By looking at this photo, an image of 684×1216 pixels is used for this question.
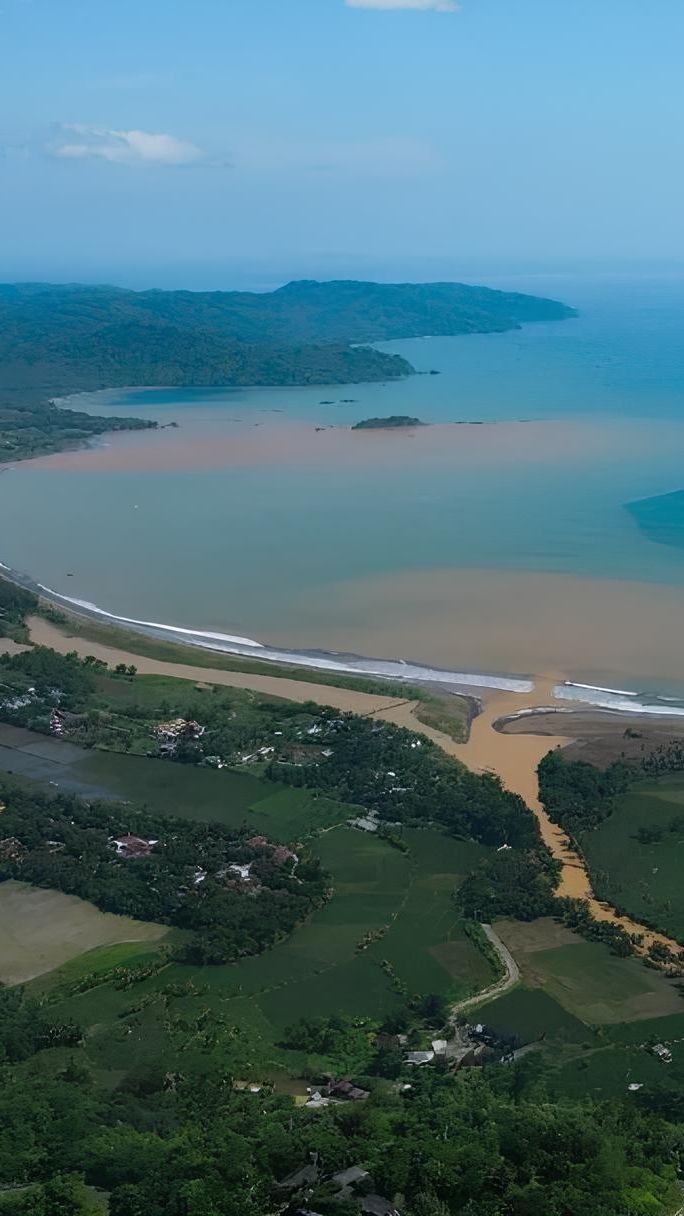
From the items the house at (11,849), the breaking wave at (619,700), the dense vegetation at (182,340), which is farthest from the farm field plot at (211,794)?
the dense vegetation at (182,340)

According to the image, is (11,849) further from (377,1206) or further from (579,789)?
(377,1206)

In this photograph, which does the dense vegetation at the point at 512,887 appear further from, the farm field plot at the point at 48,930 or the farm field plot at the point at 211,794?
the farm field plot at the point at 48,930

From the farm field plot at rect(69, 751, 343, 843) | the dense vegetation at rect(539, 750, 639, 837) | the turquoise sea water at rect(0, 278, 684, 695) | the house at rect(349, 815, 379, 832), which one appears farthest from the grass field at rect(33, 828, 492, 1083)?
the turquoise sea water at rect(0, 278, 684, 695)

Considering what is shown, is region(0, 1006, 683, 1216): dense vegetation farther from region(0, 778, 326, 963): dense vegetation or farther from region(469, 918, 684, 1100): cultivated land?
region(0, 778, 326, 963): dense vegetation

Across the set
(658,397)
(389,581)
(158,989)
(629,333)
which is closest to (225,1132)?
(158,989)

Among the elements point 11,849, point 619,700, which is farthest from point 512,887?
point 619,700

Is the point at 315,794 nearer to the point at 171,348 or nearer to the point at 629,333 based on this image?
the point at 171,348
